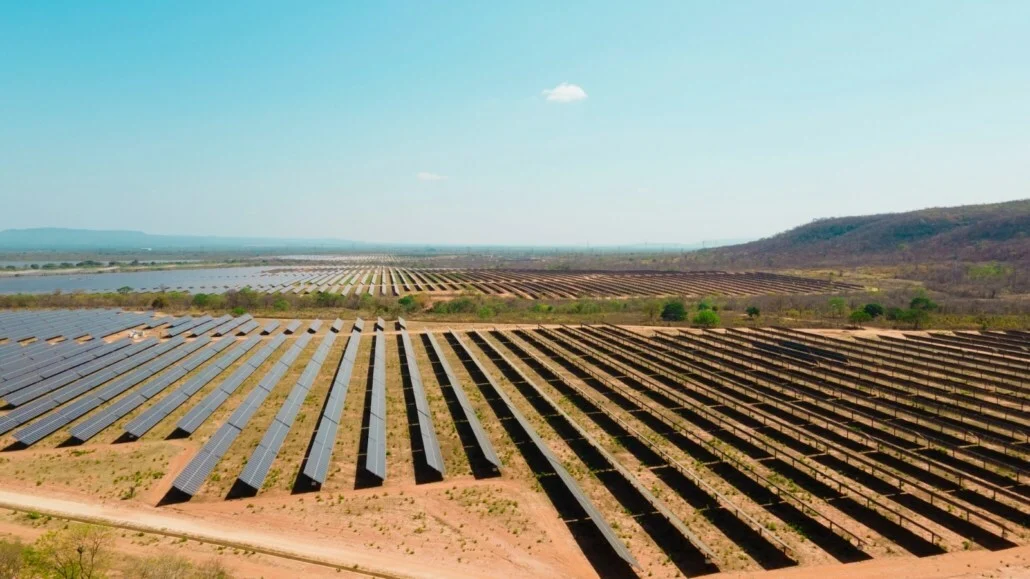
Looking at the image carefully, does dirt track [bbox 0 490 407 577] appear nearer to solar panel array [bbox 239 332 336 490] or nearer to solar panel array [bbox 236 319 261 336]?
solar panel array [bbox 239 332 336 490]

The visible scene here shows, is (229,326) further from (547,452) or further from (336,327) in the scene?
(547,452)

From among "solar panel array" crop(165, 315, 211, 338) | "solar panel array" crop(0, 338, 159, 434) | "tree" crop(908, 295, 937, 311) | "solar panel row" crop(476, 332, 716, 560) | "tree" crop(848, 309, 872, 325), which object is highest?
A: "tree" crop(908, 295, 937, 311)

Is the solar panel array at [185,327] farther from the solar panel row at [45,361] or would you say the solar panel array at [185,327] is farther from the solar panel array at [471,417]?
the solar panel array at [471,417]

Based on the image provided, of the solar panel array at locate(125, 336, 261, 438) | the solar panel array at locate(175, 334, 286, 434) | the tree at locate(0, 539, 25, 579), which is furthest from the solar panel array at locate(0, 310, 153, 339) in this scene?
the tree at locate(0, 539, 25, 579)

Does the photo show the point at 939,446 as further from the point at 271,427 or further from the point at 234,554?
the point at 271,427

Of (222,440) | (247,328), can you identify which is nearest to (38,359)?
(247,328)

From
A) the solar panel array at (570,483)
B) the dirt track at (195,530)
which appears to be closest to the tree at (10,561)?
the dirt track at (195,530)
